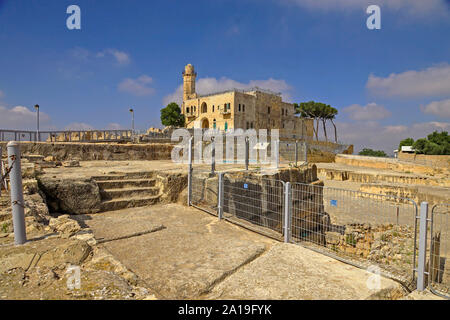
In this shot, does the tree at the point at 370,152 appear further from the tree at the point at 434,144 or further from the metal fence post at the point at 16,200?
the metal fence post at the point at 16,200

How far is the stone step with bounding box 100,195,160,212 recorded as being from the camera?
661 centimetres

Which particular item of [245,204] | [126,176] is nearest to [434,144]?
[245,204]

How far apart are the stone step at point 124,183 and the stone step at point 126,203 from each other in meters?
0.72

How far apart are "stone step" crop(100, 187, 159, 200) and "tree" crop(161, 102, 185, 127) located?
146 ft

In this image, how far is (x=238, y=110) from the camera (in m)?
44.2

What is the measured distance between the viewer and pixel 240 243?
444 centimetres

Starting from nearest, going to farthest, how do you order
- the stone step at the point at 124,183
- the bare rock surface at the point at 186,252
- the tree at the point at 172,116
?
the bare rock surface at the point at 186,252
the stone step at the point at 124,183
the tree at the point at 172,116

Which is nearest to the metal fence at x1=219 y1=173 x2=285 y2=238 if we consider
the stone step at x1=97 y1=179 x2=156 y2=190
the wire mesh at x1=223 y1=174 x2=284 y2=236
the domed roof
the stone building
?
the wire mesh at x1=223 y1=174 x2=284 y2=236

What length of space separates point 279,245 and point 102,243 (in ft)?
9.62

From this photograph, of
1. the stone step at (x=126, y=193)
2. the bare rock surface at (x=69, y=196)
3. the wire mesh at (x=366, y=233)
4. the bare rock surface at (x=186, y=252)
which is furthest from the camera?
the stone step at (x=126, y=193)

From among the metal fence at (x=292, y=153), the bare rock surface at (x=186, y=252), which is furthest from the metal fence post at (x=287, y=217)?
the metal fence at (x=292, y=153)

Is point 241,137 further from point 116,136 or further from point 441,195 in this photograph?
point 441,195

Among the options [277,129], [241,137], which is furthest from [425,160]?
[241,137]

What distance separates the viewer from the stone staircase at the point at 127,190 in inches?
269
